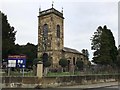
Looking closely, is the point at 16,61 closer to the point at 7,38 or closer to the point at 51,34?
the point at 7,38

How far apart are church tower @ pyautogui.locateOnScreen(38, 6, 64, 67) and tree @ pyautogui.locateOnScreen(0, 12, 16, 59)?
41.8 feet

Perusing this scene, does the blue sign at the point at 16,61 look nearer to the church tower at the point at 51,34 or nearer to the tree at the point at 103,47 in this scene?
the tree at the point at 103,47

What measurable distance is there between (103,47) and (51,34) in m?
14.5

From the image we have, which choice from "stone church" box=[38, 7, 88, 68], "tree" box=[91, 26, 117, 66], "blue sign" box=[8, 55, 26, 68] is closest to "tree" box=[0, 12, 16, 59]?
"stone church" box=[38, 7, 88, 68]

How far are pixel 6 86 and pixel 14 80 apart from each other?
93 cm

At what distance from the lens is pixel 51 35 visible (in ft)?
213

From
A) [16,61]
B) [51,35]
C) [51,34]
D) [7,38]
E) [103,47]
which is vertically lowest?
[16,61]

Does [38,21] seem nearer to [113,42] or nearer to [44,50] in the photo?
[44,50]

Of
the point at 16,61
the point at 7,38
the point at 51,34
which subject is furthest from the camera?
the point at 51,34

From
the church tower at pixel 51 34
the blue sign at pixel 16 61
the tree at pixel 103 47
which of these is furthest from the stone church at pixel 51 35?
the blue sign at pixel 16 61

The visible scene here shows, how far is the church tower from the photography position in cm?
6444

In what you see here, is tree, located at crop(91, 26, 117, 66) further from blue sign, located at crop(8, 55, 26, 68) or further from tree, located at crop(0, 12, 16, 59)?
blue sign, located at crop(8, 55, 26, 68)

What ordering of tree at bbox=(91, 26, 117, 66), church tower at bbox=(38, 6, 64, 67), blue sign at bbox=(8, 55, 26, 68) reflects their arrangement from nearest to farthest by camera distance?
1. blue sign at bbox=(8, 55, 26, 68)
2. tree at bbox=(91, 26, 117, 66)
3. church tower at bbox=(38, 6, 64, 67)

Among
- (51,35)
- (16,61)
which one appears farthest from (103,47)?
(16,61)
